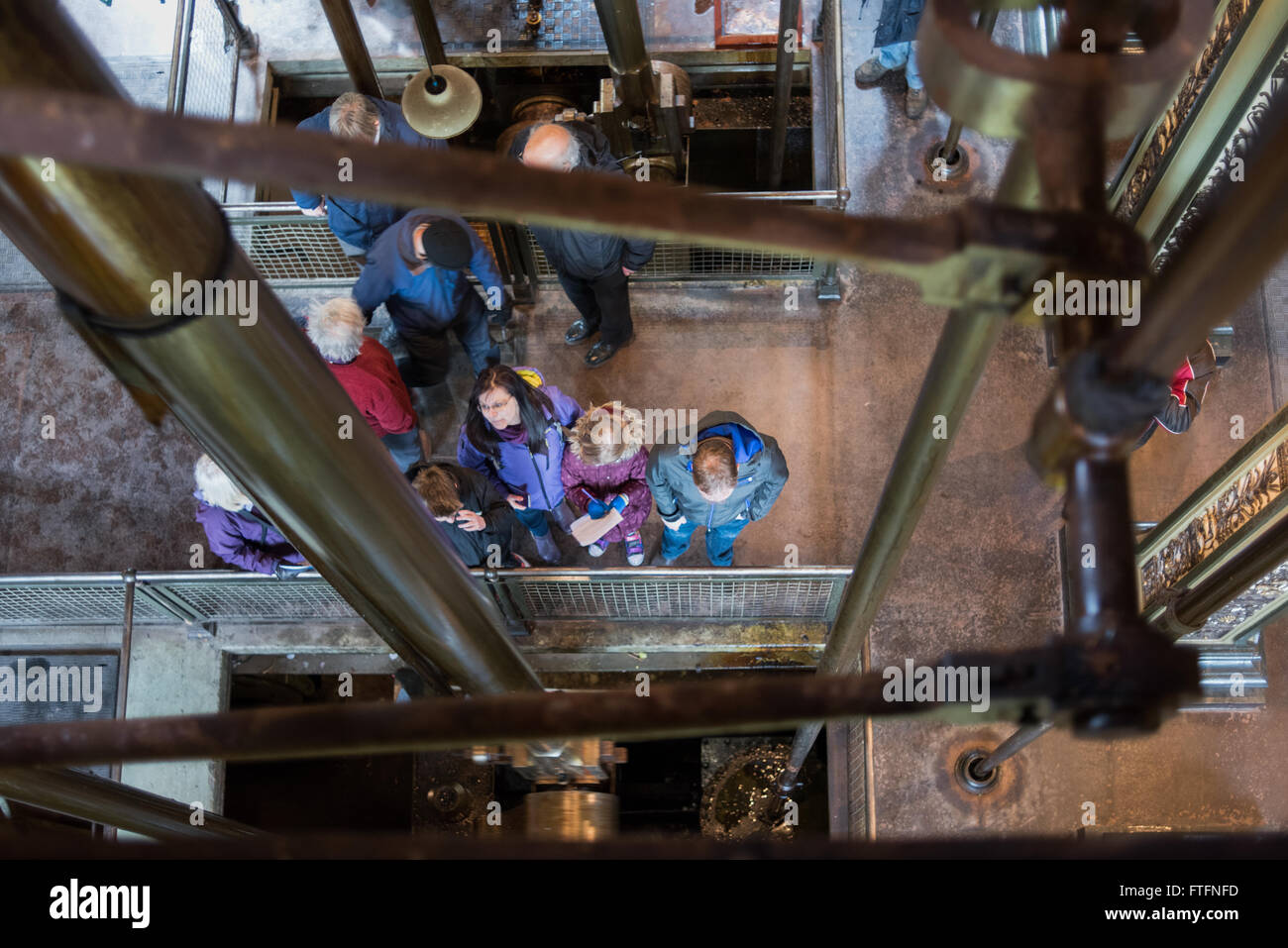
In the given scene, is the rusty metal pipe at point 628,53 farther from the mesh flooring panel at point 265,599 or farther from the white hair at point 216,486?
the mesh flooring panel at point 265,599

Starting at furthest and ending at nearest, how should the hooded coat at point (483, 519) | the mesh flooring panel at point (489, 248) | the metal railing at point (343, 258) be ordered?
1. the mesh flooring panel at point (489, 248)
2. the metal railing at point (343, 258)
3. the hooded coat at point (483, 519)

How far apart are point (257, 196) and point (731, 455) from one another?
4.70m

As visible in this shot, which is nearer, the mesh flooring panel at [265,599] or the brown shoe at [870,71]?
the mesh flooring panel at [265,599]

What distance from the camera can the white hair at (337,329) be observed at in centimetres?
537

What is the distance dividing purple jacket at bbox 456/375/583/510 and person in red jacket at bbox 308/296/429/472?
1.52 ft

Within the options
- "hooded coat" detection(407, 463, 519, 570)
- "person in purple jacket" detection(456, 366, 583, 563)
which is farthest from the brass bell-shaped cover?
"hooded coat" detection(407, 463, 519, 570)

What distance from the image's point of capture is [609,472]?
5.52 m

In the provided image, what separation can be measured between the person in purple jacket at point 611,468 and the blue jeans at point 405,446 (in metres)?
1.09

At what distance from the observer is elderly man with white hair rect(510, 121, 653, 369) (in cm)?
548

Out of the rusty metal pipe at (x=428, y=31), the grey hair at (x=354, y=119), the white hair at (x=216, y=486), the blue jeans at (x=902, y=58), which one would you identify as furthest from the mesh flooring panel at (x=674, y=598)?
the rusty metal pipe at (x=428, y=31)

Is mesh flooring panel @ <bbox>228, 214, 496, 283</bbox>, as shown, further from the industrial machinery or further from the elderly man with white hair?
the industrial machinery

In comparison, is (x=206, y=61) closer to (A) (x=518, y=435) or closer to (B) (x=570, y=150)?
(B) (x=570, y=150)

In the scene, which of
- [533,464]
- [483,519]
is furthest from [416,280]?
[483,519]

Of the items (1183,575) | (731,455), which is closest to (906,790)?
(1183,575)
